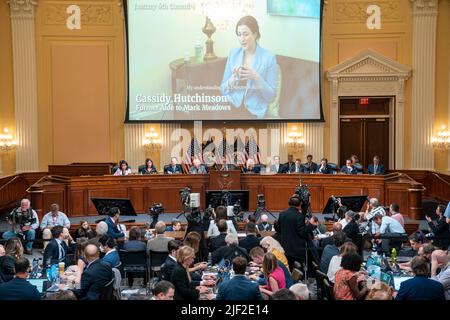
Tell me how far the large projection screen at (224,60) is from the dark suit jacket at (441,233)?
30.4 ft

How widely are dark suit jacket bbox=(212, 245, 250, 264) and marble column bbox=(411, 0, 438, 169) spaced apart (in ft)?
41.5

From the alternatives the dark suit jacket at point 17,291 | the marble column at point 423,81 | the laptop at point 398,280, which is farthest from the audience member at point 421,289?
the marble column at point 423,81

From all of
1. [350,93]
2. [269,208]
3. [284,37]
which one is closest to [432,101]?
[350,93]

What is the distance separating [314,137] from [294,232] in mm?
10806

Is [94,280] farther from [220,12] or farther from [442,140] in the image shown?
[442,140]

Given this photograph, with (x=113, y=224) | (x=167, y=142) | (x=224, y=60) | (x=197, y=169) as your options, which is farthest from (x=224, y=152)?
(x=113, y=224)

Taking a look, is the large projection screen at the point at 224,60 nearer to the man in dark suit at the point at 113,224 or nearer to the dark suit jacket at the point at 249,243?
the man in dark suit at the point at 113,224

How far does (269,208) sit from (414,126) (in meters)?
6.18

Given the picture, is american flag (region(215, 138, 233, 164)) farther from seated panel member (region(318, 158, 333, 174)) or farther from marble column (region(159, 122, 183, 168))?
seated panel member (region(318, 158, 333, 174))

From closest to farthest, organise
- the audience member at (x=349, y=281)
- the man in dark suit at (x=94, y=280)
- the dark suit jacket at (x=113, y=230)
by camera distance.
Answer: the audience member at (x=349, y=281), the man in dark suit at (x=94, y=280), the dark suit jacket at (x=113, y=230)

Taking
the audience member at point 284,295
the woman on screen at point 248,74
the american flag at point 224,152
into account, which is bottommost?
the audience member at point 284,295

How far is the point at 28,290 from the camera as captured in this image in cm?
625

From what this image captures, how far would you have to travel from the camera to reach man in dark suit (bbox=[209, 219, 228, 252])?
10.1m

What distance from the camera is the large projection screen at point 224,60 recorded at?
19812 millimetres
